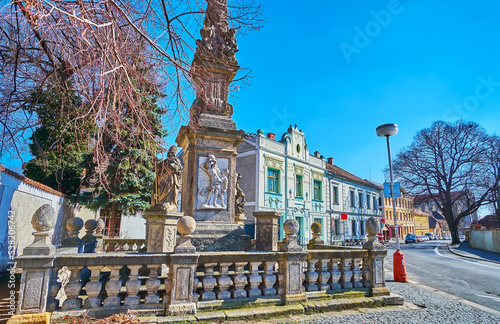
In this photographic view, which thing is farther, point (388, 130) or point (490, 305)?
point (388, 130)

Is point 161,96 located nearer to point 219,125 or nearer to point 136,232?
point 219,125

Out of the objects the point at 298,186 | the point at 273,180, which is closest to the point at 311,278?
the point at 273,180

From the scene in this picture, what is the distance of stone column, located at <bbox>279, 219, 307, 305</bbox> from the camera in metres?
4.77

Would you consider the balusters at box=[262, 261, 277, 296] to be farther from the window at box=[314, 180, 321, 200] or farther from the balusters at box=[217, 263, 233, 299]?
the window at box=[314, 180, 321, 200]

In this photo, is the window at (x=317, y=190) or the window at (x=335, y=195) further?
the window at (x=335, y=195)

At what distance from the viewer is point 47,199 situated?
12.9 m

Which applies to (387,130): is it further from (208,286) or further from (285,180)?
(285,180)

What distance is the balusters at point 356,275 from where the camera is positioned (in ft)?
18.4

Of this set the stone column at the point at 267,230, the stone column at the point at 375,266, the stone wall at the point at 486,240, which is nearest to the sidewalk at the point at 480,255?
the stone wall at the point at 486,240

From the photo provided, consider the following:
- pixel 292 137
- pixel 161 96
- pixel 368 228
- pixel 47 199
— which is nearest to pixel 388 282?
pixel 368 228

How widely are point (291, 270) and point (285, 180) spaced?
2016 centimetres

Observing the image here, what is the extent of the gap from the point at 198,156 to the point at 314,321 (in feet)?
13.5

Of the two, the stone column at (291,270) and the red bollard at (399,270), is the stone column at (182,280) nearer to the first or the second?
the stone column at (291,270)

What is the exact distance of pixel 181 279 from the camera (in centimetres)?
423
